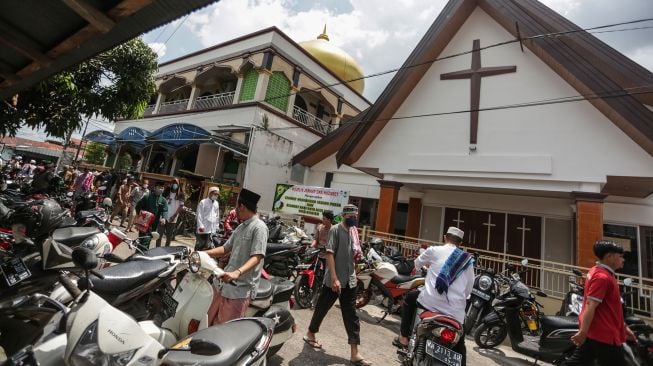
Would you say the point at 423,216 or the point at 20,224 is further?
the point at 423,216

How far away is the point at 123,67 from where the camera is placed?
257 inches

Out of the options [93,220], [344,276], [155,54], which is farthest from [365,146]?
[93,220]

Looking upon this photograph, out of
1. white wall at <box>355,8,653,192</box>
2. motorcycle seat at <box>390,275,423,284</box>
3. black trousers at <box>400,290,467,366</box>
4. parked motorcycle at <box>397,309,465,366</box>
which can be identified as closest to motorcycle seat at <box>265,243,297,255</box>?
motorcycle seat at <box>390,275,423,284</box>

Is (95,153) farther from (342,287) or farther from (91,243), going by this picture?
(342,287)

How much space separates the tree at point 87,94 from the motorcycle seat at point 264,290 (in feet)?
18.3

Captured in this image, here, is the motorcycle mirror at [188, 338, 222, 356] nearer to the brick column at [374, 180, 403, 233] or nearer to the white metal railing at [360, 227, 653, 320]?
the white metal railing at [360, 227, 653, 320]

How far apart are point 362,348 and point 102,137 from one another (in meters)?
19.5

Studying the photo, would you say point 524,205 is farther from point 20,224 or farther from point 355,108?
point 355,108

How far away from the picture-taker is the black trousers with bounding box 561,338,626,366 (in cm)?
298

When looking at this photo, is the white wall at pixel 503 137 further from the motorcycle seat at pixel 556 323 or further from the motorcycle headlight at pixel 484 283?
the motorcycle seat at pixel 556 323

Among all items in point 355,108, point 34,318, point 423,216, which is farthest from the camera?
point 355,108

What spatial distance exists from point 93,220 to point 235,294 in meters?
2.61

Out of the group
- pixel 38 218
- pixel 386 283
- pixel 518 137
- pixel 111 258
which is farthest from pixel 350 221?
pixel 518 137

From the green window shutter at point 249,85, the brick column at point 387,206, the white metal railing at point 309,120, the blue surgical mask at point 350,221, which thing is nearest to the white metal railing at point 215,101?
the green window shutter at point 249,85
